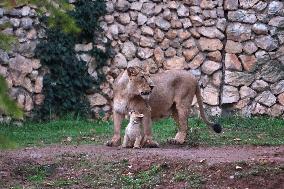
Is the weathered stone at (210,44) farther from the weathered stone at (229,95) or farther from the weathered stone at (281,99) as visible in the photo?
the weathered stone at (281,99)

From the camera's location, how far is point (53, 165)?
28.8ft

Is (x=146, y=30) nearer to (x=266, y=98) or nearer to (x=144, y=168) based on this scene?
(x=266, y=98)

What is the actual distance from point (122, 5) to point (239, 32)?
214cm

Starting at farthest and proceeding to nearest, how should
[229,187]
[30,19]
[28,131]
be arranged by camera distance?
[30,19] → [28,131] → [229,187]

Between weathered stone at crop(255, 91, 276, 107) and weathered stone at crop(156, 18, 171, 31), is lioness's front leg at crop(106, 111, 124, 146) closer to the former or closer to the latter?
weathered stone at crop(156, 18, 171, 31)

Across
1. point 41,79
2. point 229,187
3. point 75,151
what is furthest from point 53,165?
point 41,79

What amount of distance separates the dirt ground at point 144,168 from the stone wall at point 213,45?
4.70 metres

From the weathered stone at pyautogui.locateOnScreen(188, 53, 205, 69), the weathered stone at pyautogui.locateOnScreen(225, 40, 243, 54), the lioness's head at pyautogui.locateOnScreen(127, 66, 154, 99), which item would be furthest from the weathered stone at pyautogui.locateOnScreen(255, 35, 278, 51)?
the lioness's head at pyautogui.locateOnScreen(127, 66, 154, 99)

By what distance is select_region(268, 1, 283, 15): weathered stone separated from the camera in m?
14.4

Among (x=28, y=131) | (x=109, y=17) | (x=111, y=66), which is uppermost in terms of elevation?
(x=109, y=17)

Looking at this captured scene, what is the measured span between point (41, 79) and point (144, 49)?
6.44 ft

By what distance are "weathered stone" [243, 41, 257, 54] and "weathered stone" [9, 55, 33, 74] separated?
12.6 ft

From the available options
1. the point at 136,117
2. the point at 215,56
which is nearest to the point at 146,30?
the point at 215,56

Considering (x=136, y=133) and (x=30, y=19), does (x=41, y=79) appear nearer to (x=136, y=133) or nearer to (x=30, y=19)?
(x=30, y=19)
